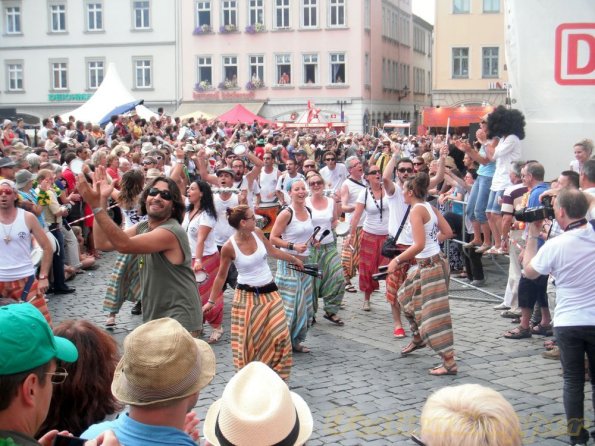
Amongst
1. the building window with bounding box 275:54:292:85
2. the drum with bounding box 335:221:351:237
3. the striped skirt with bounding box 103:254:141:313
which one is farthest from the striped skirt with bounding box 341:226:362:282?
the building window with bounding box 275:54:292:85

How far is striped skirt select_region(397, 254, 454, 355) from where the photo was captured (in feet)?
25.4

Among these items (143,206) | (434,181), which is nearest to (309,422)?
(143,206)

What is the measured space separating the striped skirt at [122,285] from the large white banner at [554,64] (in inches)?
191

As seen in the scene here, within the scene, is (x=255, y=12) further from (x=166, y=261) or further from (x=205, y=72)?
(x=166, y=261)

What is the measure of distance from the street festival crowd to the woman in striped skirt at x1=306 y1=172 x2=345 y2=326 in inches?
0.9

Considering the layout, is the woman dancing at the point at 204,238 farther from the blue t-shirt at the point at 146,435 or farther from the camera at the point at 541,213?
the blue t-shirt at the point at 146,435

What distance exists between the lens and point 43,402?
254cm

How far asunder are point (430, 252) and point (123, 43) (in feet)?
152

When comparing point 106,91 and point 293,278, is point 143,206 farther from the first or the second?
point 106,91

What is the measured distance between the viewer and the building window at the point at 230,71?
167 feet

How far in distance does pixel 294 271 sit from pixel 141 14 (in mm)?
45924

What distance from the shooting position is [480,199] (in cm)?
1174

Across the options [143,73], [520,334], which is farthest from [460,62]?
[520,334]

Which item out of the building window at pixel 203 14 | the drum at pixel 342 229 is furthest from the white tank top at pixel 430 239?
the building window at pixel 203 14
